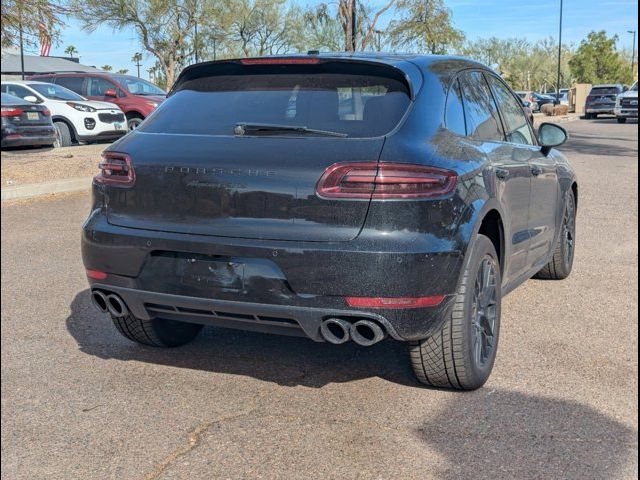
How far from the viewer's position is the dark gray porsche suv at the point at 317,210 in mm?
3635

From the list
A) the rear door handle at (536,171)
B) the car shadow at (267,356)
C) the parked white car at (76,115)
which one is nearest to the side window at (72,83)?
the parked white car at (76,115)

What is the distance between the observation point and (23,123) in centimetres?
1625

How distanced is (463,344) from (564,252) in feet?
9.29

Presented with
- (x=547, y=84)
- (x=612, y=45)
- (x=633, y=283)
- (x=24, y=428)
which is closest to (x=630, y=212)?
(x=633, y=283)

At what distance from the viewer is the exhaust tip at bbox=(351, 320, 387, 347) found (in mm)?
3666

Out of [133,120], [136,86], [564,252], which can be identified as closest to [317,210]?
[564,252]

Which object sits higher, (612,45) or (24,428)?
(612,45)

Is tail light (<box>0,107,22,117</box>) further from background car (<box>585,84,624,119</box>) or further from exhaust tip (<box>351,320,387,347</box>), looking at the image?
background car (<box>585,84,624,119</box>)

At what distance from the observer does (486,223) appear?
4.39 m

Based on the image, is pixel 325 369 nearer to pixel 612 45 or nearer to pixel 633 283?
pixel 633 283

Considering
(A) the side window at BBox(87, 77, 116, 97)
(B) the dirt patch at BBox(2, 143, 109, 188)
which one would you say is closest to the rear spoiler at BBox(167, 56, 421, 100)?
(B) the dirt patch at BBox(2, 143, 109, 188)

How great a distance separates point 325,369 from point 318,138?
1350 millimetres

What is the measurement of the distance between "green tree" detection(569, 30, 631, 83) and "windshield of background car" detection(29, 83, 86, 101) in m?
69.9

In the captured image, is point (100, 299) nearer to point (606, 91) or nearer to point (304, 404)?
point (304, 404)
